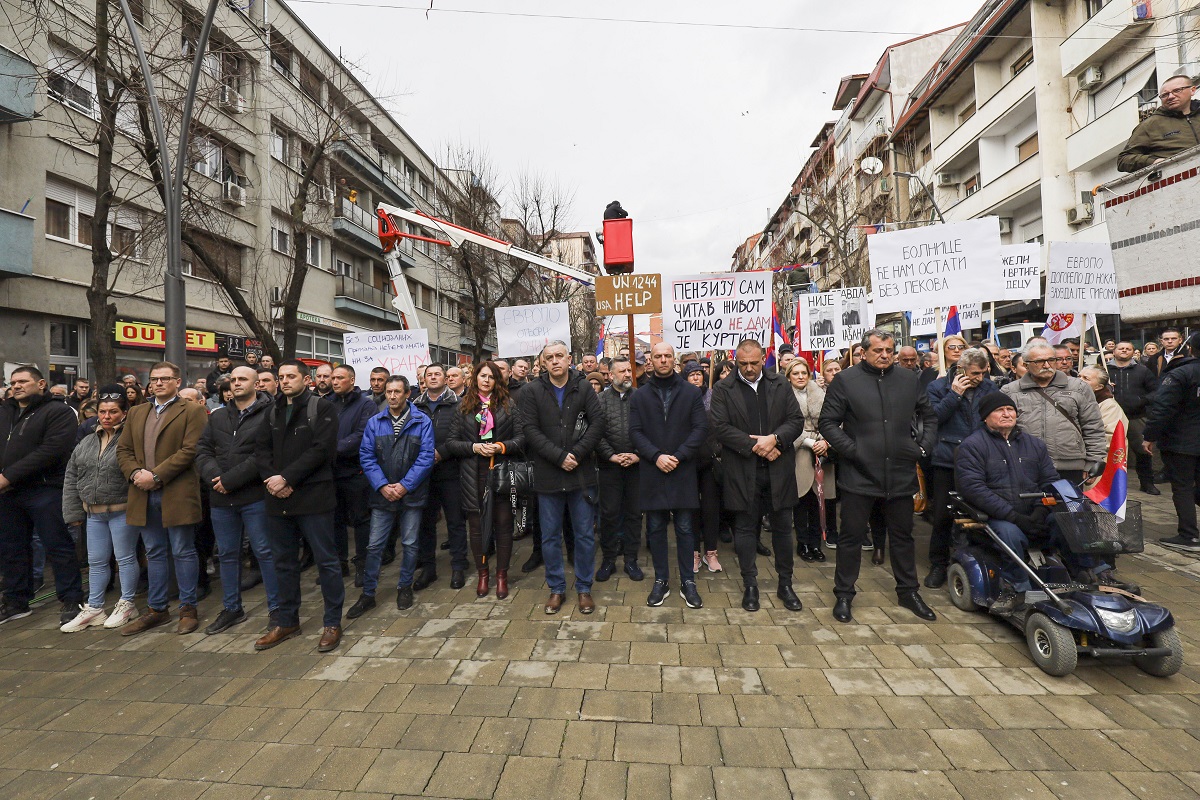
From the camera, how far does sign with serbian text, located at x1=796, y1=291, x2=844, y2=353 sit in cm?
991

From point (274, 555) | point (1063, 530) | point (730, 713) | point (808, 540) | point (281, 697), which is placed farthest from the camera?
point (808, 540)

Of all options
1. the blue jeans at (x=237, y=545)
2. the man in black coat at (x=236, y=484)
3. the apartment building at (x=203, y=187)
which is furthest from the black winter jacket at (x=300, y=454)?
the apartment building at (x=203, y=187)

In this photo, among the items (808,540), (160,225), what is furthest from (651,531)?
(160,225)

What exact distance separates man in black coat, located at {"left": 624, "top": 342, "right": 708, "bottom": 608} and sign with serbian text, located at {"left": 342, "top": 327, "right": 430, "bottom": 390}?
476 cm

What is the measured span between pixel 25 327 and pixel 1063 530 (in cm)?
1840

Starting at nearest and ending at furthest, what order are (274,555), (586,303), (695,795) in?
(695,795), (274,555), (586,303)

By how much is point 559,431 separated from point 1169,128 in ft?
22.3

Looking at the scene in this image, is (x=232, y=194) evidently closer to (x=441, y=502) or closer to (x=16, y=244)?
(x=16, y=244)

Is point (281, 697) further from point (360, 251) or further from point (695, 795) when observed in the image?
point (360, 251)

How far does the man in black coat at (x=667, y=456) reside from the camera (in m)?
4.80

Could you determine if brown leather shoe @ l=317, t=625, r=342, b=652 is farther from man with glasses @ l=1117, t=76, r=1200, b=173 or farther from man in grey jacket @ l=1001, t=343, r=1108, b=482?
man with glasses @ l=1117, t=76, r=1200, b=173

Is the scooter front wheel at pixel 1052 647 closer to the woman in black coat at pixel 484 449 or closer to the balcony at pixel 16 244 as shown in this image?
the woman in black coat at pixel 484 449

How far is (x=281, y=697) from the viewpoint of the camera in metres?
3.50

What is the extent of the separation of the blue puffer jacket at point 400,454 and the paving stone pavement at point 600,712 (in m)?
1.04
